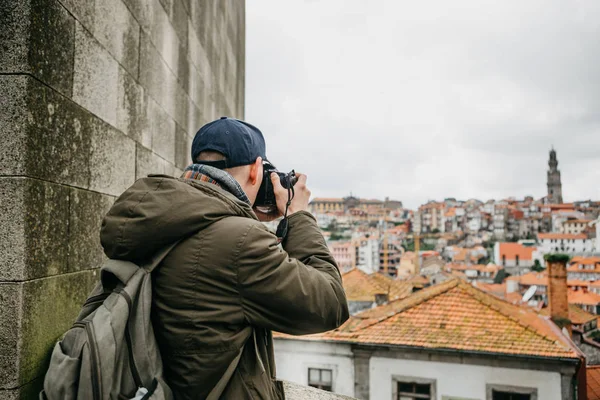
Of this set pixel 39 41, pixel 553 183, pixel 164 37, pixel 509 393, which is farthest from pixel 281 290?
pixel 553 183

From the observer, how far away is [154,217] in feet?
3.43

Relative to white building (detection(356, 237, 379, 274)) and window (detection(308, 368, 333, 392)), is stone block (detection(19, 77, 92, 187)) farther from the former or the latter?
white building (detection(356, 237, 379, 274))

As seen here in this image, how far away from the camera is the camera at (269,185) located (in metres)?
1.48

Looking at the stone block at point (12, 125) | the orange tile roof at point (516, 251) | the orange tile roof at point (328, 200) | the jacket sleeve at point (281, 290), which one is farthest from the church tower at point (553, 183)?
the stone block at point (12, 125)

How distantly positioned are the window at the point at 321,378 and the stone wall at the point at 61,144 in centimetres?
1288

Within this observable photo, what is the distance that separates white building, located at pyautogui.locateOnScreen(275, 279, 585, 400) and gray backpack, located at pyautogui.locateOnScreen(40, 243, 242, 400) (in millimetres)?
12036

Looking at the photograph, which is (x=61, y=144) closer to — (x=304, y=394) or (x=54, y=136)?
(x=54, y=136)

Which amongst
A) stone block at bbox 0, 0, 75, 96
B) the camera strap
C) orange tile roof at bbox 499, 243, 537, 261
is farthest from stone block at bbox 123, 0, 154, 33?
orange tile roof at bbox 499, 243, 537, 261

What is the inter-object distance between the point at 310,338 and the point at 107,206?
13.0 m

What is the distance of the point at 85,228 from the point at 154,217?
670mm

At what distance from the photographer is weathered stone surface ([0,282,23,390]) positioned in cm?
118

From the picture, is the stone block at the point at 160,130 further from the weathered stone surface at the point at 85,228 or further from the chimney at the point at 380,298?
the chimney at the point at 380,298

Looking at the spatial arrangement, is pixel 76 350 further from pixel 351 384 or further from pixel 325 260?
pixel 351 384

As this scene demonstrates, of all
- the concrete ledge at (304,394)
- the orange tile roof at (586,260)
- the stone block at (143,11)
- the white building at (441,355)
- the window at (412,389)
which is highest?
the stone block at (143,11)
